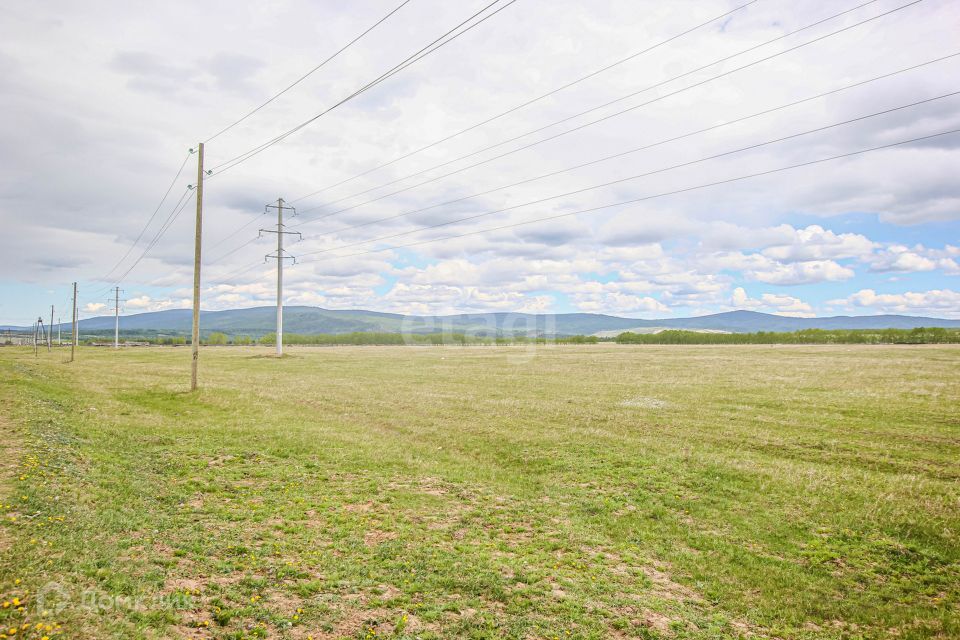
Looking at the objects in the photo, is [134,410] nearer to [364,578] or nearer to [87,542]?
[87,542]

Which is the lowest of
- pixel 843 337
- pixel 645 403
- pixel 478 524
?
pixel 478 524

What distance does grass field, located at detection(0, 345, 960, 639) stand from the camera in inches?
353

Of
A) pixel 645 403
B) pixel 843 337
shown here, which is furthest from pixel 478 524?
pixel 843 337

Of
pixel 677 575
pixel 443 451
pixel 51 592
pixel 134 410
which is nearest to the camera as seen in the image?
pixel 51 592

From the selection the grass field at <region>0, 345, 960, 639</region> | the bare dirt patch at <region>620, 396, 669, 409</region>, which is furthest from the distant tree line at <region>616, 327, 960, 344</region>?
the grass field at <region>0, 345, 960, 639</region>

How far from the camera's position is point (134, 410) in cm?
2881

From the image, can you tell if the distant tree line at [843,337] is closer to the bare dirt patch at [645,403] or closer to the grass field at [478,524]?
the bare dirt patch at [645,403]

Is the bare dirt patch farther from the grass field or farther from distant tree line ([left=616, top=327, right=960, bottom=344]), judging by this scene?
distant tree line ([left=616, top=327, right=960, bottom=344])

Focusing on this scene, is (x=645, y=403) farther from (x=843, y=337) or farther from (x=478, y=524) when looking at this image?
(x=843, y=337)

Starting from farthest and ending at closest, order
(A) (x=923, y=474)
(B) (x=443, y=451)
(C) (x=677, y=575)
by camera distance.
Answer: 1. (B) (x=443, y=451)
2. (A) (x=923, y=474)
3. (C) (x=677, y=575)

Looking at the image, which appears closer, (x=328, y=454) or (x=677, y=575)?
(x=677, y=575)

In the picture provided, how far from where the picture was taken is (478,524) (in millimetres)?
14047

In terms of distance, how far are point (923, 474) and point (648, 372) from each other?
38637 mm

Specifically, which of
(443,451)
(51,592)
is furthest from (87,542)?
(443,451)
